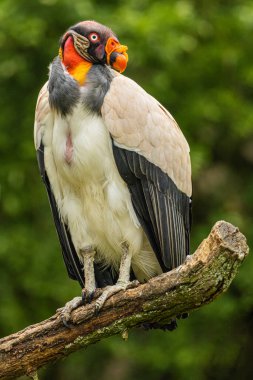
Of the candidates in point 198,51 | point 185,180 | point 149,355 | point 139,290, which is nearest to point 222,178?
point 198,51

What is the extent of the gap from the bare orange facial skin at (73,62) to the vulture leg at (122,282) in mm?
1078

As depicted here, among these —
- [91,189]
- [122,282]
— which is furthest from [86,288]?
[91,189]

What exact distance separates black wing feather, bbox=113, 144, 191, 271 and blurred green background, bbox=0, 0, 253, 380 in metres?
3.04

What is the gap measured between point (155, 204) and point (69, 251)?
71 centimetres

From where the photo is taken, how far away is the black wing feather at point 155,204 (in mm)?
5715

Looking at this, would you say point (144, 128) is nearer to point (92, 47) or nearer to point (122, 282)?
point (92, 47)

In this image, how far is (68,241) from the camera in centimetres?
613

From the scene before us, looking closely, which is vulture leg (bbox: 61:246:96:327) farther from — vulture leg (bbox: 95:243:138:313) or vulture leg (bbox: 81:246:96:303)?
vulture leg (bbox: 95:243:138:313)

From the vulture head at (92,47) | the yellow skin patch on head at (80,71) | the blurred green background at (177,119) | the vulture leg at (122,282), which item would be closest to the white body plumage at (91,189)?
the vulture leg at (122,282)

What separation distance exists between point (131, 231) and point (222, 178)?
477 centimetres

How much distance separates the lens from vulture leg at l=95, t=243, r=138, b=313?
17.6 feet

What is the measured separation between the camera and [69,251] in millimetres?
6164

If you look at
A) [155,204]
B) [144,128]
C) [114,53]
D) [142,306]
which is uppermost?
[114,53]

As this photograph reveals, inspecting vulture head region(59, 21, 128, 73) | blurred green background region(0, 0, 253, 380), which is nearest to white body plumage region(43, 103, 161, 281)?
vulture head region(59, 21, 128, 73)
